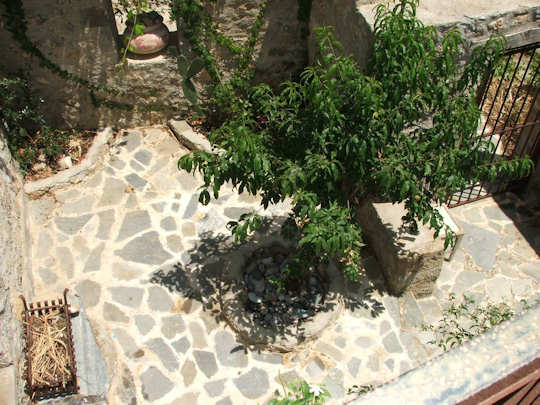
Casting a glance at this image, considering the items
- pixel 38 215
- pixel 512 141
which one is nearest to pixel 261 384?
pixel 38 215

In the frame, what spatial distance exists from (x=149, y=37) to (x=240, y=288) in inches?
136

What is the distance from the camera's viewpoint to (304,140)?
4.75 metres

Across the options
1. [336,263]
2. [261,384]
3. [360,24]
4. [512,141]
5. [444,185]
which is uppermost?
[360,24]

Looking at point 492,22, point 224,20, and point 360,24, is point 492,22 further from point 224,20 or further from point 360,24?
point 224,20

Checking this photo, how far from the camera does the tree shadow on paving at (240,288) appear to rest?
5750 mm

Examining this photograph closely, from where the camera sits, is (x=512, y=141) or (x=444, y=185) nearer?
(x=444, y=185)

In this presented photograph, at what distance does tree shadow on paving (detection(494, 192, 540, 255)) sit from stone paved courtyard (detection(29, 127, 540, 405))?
0.02m

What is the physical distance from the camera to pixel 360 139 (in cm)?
444

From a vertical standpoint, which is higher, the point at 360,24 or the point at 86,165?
the point at 360,24

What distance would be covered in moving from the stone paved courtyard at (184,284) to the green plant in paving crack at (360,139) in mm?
1590

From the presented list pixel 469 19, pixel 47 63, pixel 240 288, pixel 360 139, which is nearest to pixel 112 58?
pixel 47 63

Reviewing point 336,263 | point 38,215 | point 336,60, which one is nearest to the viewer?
point 336,60

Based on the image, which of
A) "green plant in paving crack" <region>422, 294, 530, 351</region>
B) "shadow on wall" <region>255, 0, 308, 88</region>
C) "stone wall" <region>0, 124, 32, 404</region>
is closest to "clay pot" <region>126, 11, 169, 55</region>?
"shadow on wall" <region>255, 0, 308, 88</region>

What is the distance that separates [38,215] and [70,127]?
147 centimetres
